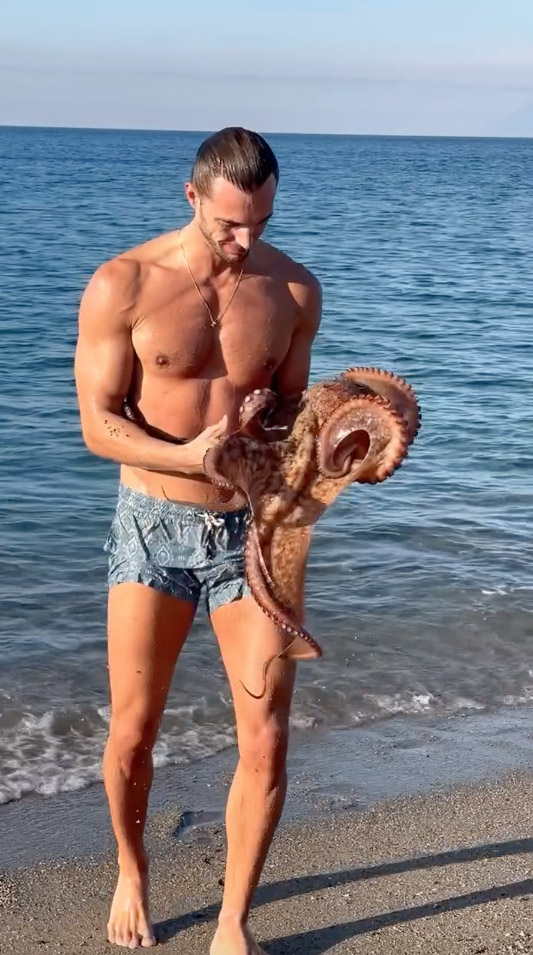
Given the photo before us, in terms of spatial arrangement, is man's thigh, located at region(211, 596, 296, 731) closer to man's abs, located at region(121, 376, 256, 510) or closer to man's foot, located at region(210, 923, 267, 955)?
man's abs, located at region(121, 376, 256, 510)

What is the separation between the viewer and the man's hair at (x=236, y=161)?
3979 mm

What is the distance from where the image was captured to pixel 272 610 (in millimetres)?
4004

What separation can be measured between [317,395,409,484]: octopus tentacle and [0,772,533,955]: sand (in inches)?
65.9

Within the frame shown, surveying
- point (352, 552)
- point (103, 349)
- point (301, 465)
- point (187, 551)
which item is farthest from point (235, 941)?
point (352, 552)

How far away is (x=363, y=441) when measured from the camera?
404 cm

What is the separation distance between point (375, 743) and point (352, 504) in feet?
14.4

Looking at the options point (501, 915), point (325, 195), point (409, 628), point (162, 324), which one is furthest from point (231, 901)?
point (325, 195)

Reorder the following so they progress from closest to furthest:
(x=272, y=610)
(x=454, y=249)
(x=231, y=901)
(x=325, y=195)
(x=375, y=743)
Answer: (x=272, y=610) → (x=231, y=901) → (x=375, y=743) → (x=454, y=249) → (x=325, y=195)

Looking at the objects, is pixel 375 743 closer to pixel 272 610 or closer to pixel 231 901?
pixel 231 901

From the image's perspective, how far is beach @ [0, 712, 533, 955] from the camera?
4.61 meters

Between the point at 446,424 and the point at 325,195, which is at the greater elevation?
the point at 446,424

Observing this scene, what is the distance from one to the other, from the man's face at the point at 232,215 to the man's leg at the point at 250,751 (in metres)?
1.12

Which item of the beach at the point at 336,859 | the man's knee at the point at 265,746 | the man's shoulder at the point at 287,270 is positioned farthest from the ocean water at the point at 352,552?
the man's shoulder at the point at 287,270

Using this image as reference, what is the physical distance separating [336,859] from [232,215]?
2.61 meters
